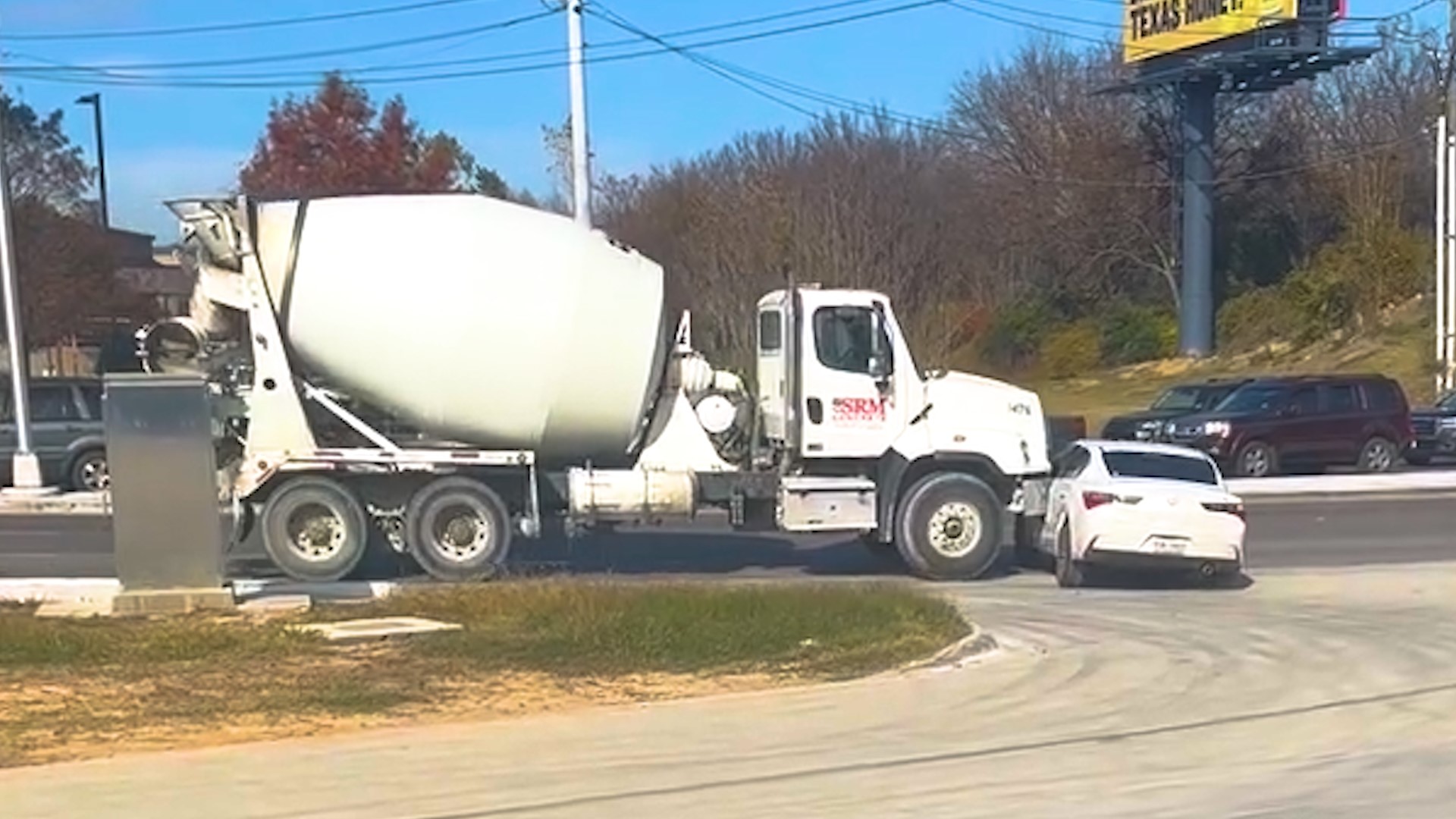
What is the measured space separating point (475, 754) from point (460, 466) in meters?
8.97

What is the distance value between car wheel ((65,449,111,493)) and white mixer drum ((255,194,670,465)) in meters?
12.0

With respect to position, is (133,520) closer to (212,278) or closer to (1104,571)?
(212,278)

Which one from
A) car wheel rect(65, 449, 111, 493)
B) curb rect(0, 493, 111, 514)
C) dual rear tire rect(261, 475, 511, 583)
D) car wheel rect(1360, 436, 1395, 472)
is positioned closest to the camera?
dual rear tire rect(261, 475, 511, 583)

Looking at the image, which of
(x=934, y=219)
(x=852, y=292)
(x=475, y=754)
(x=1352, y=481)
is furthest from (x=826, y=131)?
(x=475, y=754)

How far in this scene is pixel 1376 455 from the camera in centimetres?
3203

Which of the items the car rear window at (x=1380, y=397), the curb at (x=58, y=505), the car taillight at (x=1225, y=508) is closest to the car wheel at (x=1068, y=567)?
the car taillight at (x=1225, y=508)

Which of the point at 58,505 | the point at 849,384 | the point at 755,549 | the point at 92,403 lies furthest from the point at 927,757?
the point at 92,403

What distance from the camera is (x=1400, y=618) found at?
14.4 meters

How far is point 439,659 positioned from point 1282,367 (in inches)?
1906

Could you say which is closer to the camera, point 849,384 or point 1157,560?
point 1157,560

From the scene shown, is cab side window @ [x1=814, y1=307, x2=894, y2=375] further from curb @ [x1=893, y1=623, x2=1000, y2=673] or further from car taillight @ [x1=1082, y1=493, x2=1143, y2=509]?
curb @ [x1=893, y1=623, x2=1000, y2=673]

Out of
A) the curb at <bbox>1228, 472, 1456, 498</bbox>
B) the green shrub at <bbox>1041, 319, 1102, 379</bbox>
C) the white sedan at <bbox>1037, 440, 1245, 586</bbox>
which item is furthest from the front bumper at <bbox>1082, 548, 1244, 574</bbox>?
the green shrub at <bbox>1041, 319, 1102, 379</bbox>

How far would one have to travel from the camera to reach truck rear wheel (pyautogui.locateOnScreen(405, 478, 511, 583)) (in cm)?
1767

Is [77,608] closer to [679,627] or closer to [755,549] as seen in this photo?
[679,627]
